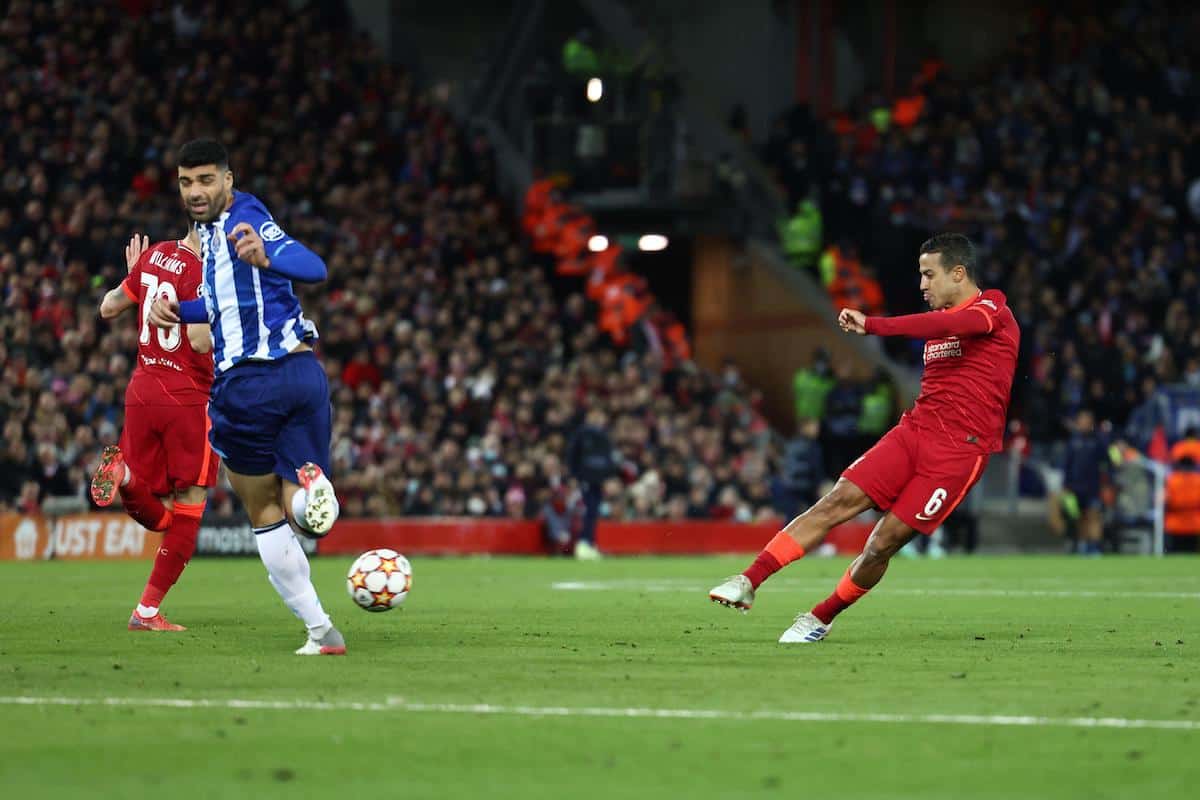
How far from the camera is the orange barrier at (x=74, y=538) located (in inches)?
894

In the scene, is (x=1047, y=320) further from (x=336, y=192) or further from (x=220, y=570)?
(x=220, y=570)

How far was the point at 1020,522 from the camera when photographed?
29.7 metres

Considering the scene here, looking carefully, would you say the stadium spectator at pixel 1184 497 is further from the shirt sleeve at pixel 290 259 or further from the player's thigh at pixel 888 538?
the shirt sleeve at pixel 290 259

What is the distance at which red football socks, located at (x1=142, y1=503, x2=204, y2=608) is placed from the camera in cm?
1117

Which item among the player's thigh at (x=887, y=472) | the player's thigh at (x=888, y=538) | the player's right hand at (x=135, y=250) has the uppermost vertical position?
the player's right hand at (x=135, y=250)

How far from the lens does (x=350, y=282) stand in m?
28.4

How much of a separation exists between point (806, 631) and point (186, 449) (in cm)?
398

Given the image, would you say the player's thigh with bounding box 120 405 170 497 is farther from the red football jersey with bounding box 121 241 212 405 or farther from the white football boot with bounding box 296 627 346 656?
the white football boot with bounding box 296 627 346 656

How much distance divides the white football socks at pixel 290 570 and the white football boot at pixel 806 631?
2513 mm

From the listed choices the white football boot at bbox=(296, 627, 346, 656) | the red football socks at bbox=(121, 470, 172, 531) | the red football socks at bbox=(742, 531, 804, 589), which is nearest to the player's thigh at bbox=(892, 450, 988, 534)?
the red football socks at bbox=(742, 531, 804, 589)

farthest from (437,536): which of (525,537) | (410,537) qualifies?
(525,537)

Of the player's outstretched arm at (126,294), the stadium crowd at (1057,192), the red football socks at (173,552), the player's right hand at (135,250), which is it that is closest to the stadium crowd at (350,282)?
the stadium crowd at (1057,192)

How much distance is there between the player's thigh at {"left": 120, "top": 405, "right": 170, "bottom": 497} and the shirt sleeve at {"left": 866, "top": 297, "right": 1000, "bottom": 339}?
4.53m

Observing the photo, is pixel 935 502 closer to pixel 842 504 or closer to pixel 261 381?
pixel 842 504
